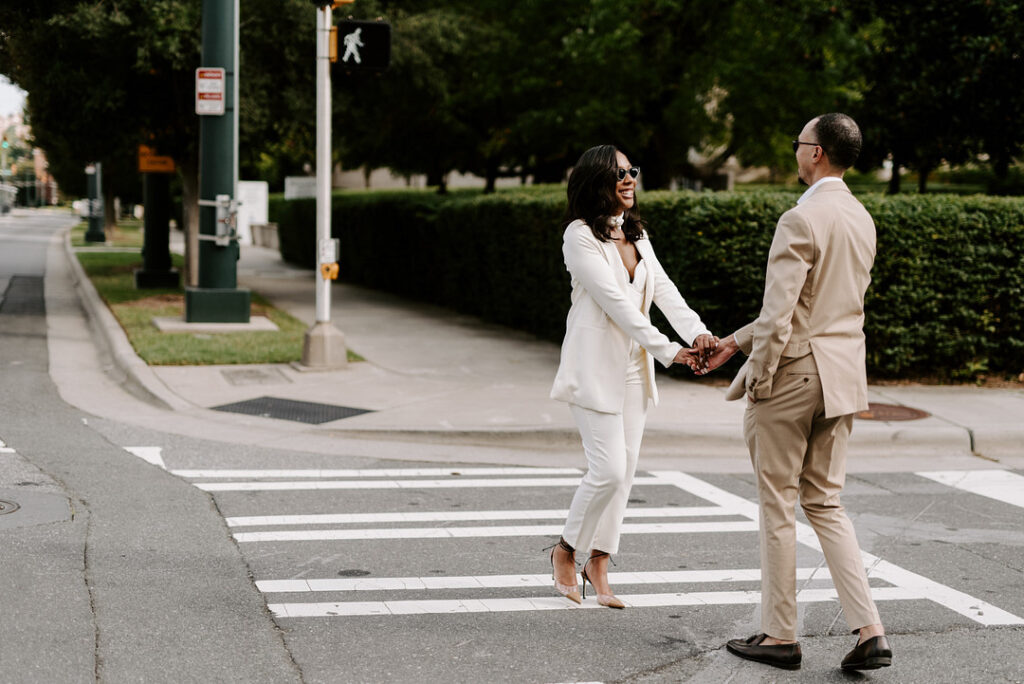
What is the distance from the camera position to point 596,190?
4949 millimetres

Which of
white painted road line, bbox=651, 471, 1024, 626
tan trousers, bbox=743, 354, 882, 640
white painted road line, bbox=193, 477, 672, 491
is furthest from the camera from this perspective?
white painted road line, bbox=193, 477, 672, 491

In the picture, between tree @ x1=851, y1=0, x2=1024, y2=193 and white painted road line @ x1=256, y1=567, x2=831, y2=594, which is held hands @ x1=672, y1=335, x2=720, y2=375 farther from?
tree @ x1=851, y1=0, x2=1024, y2=193

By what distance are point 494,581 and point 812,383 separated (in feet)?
6.33

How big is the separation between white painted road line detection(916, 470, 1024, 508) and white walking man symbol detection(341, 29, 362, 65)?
21.6 ft

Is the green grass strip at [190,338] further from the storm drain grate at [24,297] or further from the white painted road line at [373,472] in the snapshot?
the white painted road line at [373,472]

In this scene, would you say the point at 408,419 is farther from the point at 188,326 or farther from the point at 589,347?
the point at 188,326

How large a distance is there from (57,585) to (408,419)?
4361mm

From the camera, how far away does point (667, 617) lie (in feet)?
16.5

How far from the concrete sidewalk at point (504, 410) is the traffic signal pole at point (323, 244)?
253 mm

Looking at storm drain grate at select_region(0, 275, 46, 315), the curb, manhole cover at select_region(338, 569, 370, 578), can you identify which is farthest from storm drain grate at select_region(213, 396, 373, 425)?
storm drain grate at select_region(0, 275, 46, 315)

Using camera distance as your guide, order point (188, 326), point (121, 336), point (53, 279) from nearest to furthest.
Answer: point (121, 336) < point (188, 326) < point (53, 279)

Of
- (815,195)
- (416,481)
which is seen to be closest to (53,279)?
(416,481)

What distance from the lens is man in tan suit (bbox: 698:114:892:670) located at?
167 inches

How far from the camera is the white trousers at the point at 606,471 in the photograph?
4949mm
